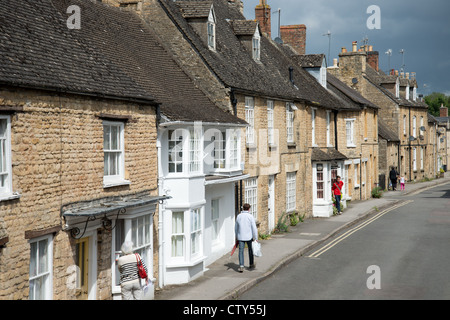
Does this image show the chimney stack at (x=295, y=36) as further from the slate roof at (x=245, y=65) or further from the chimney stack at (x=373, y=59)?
the chimney stack at (x=373, y=59)

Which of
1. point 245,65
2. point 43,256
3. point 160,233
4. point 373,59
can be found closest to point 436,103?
point 373,59

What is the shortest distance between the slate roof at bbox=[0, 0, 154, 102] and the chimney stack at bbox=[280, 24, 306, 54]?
A: 25559 mm

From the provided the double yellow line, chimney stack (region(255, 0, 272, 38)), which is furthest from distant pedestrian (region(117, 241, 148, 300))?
chimney stack (region(255, 0, 272, 38))

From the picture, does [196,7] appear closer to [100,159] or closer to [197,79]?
[197,79]

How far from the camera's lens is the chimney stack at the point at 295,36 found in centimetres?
3891

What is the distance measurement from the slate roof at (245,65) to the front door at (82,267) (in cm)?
929

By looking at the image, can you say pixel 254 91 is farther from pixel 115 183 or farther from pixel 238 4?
pixel 238 4

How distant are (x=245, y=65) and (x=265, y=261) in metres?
8.89

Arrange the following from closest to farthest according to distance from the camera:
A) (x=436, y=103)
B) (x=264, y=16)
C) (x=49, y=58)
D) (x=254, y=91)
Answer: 1. (x=49, y=58)
2. (x=254, y=91)
3. (x=264, y=16)
4. (x=436, y=103)

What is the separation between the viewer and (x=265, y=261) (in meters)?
18.5

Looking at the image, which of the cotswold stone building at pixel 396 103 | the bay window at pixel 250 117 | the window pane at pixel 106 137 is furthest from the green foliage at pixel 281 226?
the cotswold stone building at pixel 396 103

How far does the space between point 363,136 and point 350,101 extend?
414 centimetres
